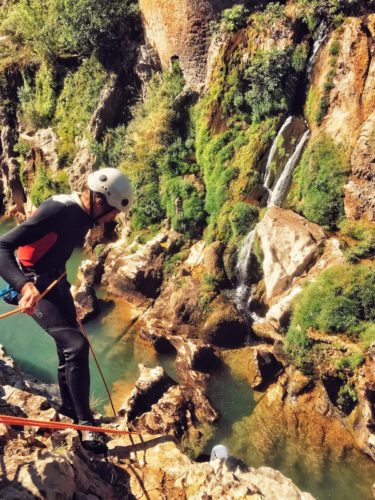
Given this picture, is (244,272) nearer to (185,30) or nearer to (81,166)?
(185,30)

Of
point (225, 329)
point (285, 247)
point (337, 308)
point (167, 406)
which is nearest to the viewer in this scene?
point (167, 406)

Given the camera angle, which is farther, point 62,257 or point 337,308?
point 337,308

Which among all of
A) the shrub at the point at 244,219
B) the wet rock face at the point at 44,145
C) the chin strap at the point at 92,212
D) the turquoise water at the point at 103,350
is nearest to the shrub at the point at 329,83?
the shrub at the point at 244,219

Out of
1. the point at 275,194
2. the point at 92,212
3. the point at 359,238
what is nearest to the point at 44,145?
the point at 275,194

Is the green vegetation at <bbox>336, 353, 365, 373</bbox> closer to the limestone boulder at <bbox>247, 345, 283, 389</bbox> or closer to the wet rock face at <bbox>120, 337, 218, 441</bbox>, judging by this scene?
the limestone boulder at <bbox>247, 345, 283, 389</bbox>

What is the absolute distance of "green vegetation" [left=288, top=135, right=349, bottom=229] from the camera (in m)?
15.6

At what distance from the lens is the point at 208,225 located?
19.8m

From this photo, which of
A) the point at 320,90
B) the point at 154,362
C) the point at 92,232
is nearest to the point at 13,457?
the point at 154,362

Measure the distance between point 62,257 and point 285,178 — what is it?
13.7 metres

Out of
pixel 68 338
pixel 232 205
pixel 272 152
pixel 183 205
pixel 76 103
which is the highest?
pixel 76 103

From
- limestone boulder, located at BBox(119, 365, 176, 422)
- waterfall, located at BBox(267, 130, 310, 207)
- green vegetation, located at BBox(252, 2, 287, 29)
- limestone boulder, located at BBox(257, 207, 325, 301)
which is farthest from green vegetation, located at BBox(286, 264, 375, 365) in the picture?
green vegetation, located at BBox(252, 2, 287, 29)

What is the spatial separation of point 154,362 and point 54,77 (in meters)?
23.7

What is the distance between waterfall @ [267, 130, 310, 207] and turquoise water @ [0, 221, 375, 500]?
7.68 meters

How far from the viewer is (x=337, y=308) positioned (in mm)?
13055
